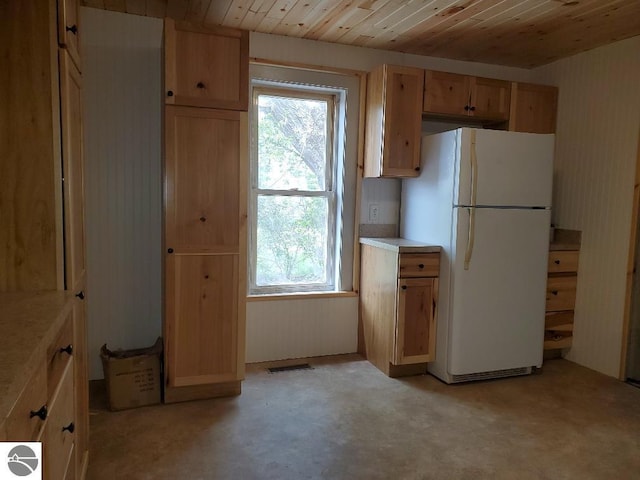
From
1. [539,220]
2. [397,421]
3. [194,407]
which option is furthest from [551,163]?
[194,407]

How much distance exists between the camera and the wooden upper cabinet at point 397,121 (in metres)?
3.24

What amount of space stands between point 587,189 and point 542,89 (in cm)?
83

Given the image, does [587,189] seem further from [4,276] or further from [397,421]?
[4,276]

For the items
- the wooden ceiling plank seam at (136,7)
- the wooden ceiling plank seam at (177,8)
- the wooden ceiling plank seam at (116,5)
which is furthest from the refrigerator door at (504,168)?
the wooden ceiling plank seam at (116,5)

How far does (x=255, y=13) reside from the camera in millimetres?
2885

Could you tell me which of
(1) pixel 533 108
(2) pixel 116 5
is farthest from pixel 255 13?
(1) pixel 533 108

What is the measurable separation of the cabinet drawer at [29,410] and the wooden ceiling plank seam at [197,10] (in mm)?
2251

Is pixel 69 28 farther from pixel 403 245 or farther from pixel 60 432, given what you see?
pixel 403 245

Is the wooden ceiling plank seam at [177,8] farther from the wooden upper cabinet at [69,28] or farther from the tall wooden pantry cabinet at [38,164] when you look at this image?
the tall wooden pantry cabinet at [38,164]

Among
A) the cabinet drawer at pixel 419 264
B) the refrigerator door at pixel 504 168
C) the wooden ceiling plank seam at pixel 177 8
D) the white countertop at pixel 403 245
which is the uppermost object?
the wooden ceiling plank seam at pixel 177 8

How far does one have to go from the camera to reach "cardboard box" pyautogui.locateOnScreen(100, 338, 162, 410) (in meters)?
A: 2.62

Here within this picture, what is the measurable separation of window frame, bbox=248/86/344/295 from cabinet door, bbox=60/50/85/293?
1496mm

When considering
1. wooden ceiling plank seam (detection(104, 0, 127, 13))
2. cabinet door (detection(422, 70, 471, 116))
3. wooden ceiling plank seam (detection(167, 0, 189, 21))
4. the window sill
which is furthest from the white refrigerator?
wooden ceiling plank seam (detection(104, 0, 127, 13))

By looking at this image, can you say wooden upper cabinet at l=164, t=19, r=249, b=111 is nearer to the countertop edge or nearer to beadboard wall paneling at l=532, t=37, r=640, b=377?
the countertop edge
